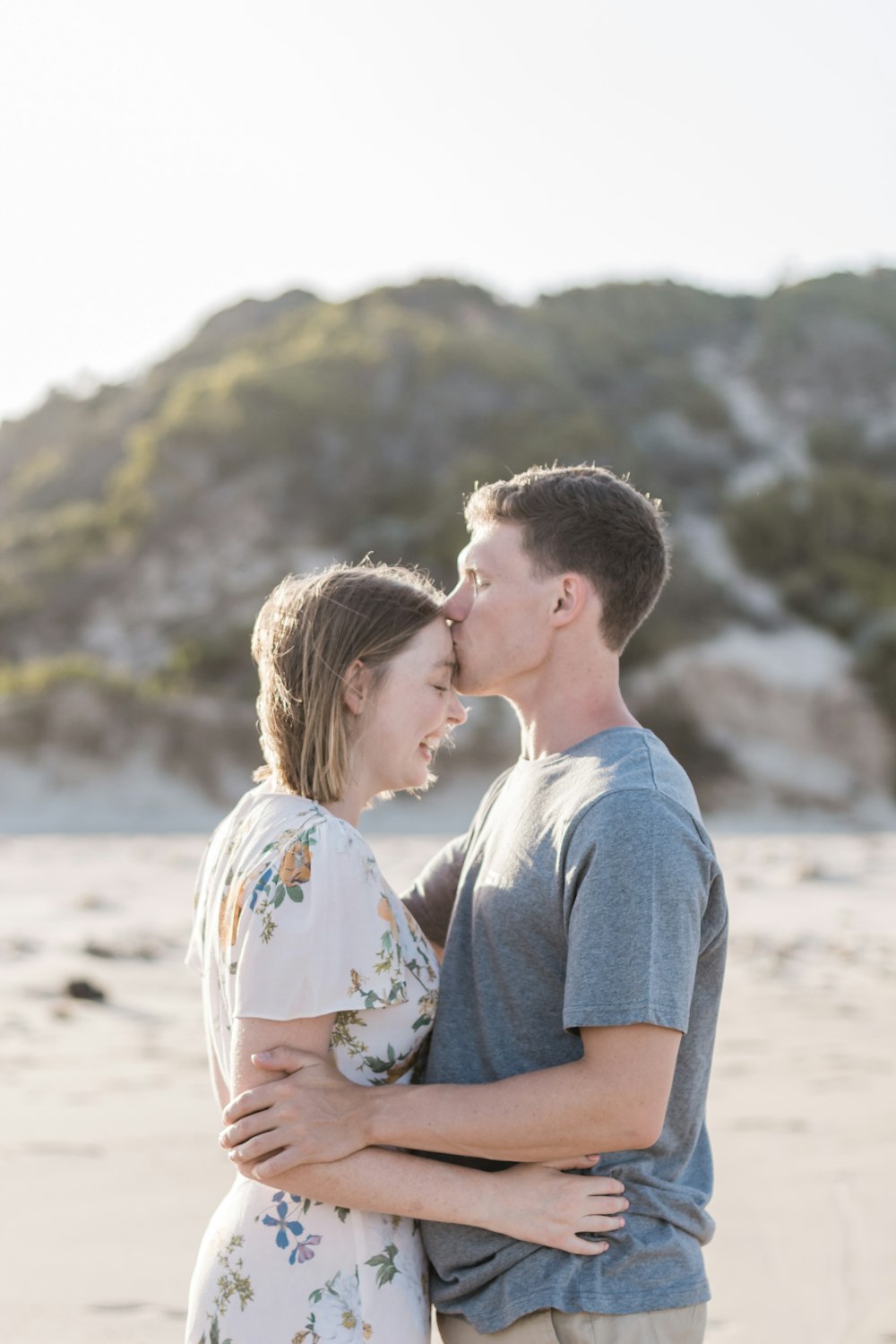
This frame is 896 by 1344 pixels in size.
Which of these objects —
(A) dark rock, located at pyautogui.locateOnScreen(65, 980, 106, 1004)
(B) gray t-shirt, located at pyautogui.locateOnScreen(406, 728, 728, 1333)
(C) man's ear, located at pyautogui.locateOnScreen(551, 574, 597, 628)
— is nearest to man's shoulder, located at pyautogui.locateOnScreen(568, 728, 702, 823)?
(B) gray t-shirt, located at pyautogui.locateOnScreen(406, 728, 728, 1333)

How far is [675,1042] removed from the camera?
6.13 ft

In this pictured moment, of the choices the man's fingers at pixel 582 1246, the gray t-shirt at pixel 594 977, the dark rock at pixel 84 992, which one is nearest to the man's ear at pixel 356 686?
the gray t-shirt at pixel 594 977

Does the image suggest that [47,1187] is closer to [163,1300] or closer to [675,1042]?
[163,1300]

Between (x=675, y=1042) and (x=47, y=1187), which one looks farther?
(x=47, y=1187)

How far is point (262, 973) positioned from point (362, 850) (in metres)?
0.22

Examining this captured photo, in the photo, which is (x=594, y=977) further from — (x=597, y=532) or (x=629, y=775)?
(x=597, y=532)

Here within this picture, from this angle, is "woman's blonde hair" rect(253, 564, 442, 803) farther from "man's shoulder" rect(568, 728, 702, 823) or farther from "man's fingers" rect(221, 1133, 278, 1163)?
"man's fingers" rect(221, 1133, 278, 1163)

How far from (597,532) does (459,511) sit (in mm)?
20318

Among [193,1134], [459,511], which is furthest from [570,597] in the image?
[459,511]

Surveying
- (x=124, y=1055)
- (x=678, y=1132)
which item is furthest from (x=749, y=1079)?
(x=678, y=1132)

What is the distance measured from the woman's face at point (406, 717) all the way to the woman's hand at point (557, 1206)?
63 cm

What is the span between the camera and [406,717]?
2.21 meters

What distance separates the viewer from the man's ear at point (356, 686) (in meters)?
2.15

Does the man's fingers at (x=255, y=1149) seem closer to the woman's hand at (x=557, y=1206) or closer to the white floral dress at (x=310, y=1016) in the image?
the white floral dress at (x=310, y=1016)
